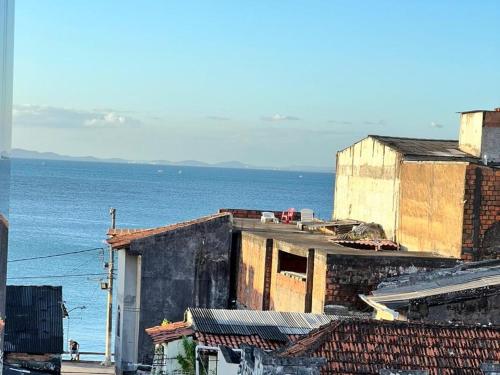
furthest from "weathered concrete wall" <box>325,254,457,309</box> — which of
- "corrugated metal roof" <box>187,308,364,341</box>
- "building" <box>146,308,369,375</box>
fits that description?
"building" <box>146,308,369,375</box>

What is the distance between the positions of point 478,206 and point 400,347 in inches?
379

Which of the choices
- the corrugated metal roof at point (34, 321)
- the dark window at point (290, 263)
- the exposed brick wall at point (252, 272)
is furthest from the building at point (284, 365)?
the exposed brick wall at point (252, 272)

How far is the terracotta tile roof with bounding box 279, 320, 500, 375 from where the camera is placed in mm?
11438

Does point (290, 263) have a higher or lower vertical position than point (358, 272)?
lower

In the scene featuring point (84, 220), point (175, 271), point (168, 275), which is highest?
point (175, 271)

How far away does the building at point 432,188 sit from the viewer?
20.9 meters

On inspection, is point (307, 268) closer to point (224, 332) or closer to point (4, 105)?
point (224, 332)

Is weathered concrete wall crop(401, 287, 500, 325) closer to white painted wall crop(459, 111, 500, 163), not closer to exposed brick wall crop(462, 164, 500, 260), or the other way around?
exposed brick wall crop(462, 164, 500, 260)

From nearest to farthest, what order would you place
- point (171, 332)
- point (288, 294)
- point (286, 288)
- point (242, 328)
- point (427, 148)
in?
point (242, 328) → point (171, 332) → point (288, 294) → point (286, 288) → point (427, 148)

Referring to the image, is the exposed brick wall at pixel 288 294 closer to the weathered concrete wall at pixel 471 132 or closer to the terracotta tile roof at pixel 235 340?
the terracotta tile roof at pixel 235 340

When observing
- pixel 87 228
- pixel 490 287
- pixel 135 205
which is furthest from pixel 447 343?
pixel 135 205

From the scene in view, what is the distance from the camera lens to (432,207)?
22.5 m

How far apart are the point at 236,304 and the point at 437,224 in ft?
23.1

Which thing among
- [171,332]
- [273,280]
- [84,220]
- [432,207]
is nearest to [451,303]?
[171,332]
